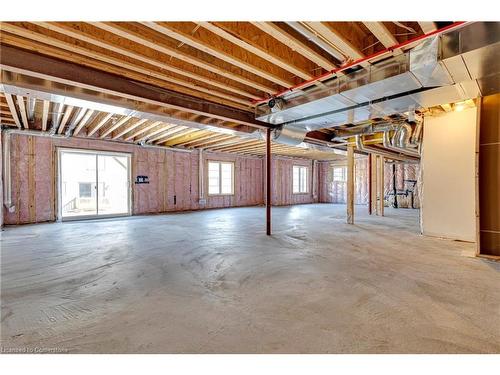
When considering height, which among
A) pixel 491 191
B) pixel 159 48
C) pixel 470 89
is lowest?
pixel 491 191

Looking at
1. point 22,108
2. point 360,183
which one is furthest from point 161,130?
point 360,183

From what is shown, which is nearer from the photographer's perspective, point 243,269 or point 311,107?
point 243,269

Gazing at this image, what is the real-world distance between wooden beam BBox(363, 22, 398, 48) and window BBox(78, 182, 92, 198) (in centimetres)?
1082

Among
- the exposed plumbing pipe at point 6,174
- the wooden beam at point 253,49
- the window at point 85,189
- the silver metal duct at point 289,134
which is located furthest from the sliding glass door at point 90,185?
the wooden beam at point 253,49

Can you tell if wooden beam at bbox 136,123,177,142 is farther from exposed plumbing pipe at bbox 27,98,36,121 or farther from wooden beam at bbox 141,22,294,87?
wooden beam at bbox 141,22,294,87

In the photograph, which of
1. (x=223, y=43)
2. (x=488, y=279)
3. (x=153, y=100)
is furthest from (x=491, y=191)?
(x=153, y=100)

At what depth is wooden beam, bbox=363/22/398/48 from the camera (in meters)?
1.87

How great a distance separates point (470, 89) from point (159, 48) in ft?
10.1

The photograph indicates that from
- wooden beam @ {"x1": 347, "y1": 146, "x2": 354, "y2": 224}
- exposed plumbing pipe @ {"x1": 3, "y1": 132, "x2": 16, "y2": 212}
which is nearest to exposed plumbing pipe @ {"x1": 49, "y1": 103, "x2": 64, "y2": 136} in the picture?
exposed plumbing pipe @ {"x1": 3, "y1": 132, "x2": 16, "y2": 212}

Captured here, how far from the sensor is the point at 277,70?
282 cm

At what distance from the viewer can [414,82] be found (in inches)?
94.7

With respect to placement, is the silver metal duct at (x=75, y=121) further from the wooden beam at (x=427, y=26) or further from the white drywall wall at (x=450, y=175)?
the white drywall wall at (x=450, y=175)

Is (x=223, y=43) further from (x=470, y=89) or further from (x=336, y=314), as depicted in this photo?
(x=470, y=89)

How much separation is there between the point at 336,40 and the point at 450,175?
3.48 m
